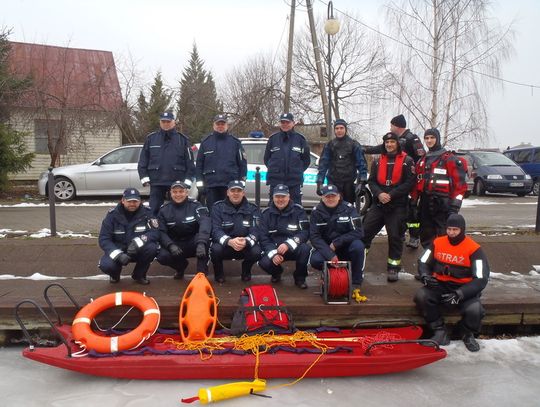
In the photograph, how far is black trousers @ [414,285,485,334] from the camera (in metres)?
4.78

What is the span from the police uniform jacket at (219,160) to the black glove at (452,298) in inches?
124

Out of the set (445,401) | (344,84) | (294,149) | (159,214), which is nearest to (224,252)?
(159,214)

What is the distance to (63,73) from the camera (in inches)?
668

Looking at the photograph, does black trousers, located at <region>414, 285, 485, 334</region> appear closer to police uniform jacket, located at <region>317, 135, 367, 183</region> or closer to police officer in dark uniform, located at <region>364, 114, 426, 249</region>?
police officer in dark uniform, located at <region>364, 114, 426, 249</region>

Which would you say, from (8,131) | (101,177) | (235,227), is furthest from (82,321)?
(8,131)

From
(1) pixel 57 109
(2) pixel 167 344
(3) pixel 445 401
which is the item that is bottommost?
(3) pixel 445 401

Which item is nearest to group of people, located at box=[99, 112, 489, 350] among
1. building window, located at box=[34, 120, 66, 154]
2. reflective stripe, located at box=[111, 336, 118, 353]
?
reflective stripe, located at box=[111, 336, 118, 353]

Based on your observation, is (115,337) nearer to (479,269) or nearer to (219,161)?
(219,161)

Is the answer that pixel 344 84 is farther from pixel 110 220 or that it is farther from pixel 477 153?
pixel 110 220

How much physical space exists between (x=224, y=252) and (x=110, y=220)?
4.56 feet

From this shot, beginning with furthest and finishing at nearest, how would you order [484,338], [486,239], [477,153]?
1. [477,153]
2. [486,239]
3. [484,338]

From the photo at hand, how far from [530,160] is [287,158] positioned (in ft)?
51.0

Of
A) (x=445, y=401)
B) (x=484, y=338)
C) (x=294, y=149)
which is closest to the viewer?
(x=445, y=401)

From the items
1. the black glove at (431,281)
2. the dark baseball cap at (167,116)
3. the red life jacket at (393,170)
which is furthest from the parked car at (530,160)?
the dark baseball cap at (167,116)
